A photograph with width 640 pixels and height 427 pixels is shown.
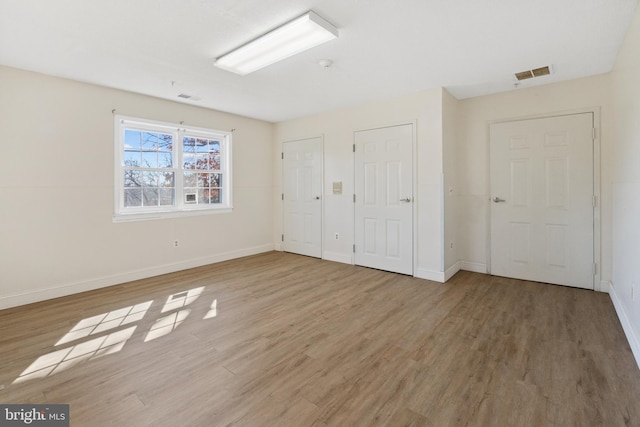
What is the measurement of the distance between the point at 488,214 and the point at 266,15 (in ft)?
12.4

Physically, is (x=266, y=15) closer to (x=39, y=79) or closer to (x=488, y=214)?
(x=39, y=79)

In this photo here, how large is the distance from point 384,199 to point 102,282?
13.1ft

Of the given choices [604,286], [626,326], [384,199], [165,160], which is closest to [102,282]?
[165,160]

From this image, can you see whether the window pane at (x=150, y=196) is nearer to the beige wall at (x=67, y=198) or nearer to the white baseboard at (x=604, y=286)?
the beige wall at (x=67, y=198)

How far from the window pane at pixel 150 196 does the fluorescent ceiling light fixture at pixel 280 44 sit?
7.45ft

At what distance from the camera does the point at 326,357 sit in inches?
88.0

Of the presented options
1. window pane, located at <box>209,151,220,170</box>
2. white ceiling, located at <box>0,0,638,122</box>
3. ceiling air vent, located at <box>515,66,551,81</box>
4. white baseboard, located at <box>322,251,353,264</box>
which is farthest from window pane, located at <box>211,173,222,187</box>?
ceiling air vent, located at <box>515,66,551,81</box>

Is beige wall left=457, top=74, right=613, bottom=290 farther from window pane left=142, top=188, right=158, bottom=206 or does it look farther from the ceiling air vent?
window pane left=142, top=188, right=158, bottom=206

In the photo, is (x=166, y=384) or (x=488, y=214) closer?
(x=166, y=384)

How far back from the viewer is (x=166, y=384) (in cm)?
192

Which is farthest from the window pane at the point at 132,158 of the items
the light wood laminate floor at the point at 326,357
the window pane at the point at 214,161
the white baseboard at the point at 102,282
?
the light wood laminate floor at the point at 326,357

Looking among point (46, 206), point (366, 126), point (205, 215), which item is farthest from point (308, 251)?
point (46, 206)

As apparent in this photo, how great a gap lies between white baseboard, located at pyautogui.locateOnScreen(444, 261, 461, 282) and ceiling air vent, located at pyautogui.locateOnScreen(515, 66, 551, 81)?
2.52m

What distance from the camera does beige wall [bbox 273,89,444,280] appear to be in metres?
4.02
